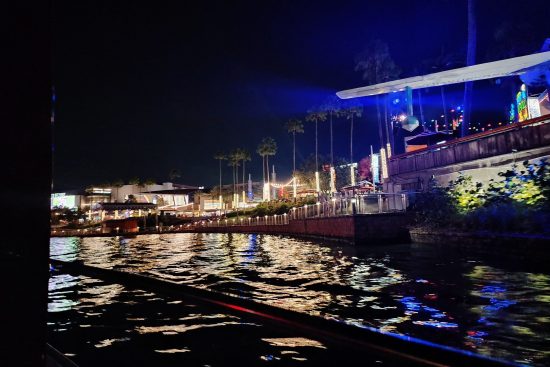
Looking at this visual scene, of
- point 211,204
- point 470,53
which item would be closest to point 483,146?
point 470,53

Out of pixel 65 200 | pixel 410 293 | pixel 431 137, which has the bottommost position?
pixel 410 293

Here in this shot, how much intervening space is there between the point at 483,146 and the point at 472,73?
18.6 feet

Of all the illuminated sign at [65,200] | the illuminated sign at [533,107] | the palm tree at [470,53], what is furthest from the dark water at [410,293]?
the illuminated sign at [65,200]

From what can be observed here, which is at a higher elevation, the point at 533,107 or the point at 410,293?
the point at 533,107

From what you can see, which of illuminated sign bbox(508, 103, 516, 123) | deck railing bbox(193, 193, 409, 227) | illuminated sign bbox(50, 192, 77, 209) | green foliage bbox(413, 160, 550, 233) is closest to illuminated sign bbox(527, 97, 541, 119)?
illuminated sign bbox(508, 103, 516, 123)

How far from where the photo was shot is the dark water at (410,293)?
5.30 metres

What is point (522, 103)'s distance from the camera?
28.8 metres

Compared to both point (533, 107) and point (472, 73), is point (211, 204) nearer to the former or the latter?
point (533, 107)

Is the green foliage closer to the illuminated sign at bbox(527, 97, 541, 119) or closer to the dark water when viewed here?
the dark water

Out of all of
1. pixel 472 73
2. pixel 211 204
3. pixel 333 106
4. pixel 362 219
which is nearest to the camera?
pixel 362 219

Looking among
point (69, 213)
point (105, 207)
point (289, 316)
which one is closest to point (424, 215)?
point (289, 316)

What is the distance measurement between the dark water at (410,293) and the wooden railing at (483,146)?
7.27 metres

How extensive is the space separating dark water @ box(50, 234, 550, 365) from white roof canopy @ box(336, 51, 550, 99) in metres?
13.3

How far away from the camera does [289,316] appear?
5.93 m
